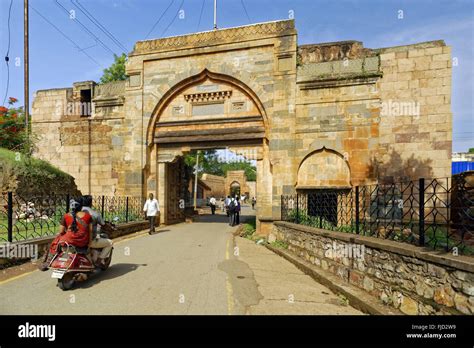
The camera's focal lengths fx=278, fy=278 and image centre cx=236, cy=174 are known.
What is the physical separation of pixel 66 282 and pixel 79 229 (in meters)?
0.93

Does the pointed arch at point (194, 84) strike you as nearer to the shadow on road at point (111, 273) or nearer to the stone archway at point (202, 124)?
the stone archway at point (202, 124)

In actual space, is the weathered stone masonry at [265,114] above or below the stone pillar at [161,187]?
above

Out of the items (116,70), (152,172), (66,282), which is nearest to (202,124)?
(152,172)

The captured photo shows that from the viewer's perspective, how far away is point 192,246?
373 inches

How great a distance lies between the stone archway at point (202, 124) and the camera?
42.9 ft

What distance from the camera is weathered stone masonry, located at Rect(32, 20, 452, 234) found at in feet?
35.8

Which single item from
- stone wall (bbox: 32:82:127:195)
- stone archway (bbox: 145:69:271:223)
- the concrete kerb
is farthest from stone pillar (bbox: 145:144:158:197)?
the concrete kerb

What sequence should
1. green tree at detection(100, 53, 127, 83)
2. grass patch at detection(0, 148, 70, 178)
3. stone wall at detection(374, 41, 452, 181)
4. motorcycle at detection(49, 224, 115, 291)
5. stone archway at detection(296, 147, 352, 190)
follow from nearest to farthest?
1. motorcycle at detection(49, 224, 115, 291)
2. stone wall at detection(374, 41, 452, 181)
3. grass patch at detection(0, 148, 70, 178)
4. stone archway at detection(296, 147, 352, 190)
5. green tree at detection(100, 53, 127, 83)

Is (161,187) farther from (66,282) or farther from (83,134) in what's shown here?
(66,282)

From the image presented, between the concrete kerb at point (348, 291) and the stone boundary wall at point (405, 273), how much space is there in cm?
14

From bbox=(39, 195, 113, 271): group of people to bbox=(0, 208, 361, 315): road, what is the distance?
0.64 metres

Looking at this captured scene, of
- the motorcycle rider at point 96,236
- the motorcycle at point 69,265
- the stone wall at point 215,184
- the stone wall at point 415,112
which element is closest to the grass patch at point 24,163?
the motorcycle rider at point 96,236

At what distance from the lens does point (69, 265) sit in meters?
4.82

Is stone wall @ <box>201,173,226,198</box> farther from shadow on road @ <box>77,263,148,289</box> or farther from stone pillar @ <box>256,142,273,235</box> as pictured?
shadow on road @ <box>77,263,148,289</box>
